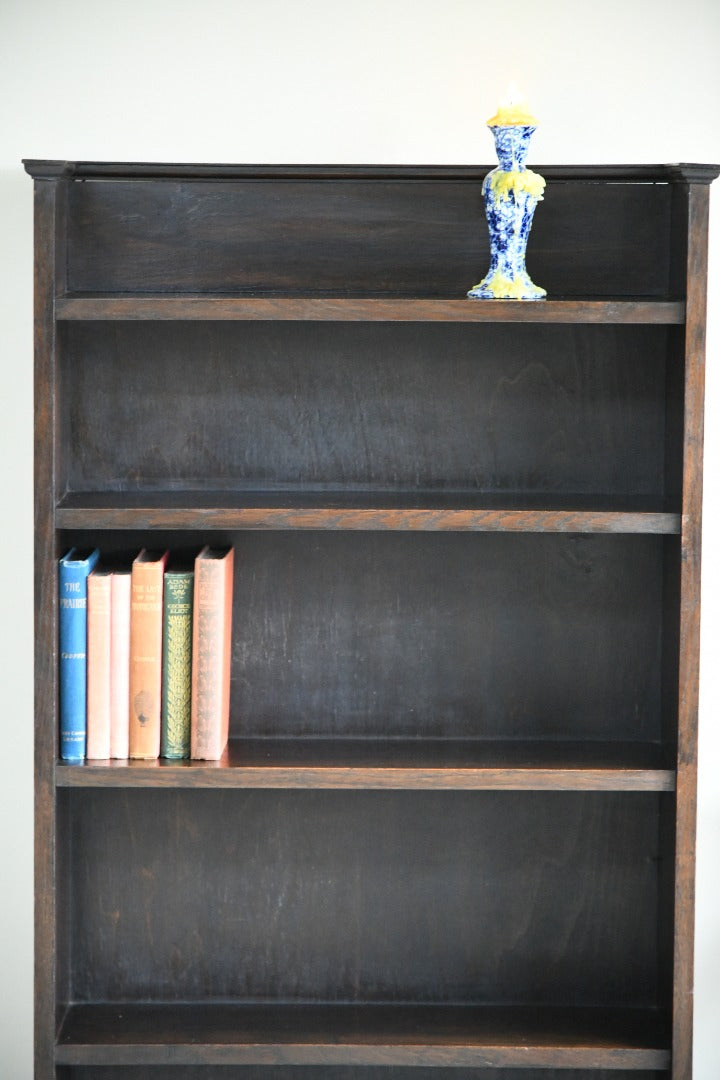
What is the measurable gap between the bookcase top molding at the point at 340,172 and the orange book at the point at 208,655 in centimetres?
61

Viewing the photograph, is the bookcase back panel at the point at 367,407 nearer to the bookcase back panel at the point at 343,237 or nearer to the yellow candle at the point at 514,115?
the bookcase back panel at the point at 343,237

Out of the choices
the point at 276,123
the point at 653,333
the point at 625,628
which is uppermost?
the point at 276,123

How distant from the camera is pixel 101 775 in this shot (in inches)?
74.6

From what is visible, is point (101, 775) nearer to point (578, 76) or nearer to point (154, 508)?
point (154, 508)

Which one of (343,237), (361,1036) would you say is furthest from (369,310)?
(361,1036)

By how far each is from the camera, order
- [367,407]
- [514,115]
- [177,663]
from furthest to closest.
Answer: [367,407] → [177,663] → [514,115]

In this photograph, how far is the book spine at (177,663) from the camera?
193cm

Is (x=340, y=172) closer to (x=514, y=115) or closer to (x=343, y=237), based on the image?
(x=343, y=237)

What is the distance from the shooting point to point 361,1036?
1969 mm

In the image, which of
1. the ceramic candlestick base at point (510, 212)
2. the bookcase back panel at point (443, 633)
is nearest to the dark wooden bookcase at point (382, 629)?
the bookcase back panel at point (443, 633)

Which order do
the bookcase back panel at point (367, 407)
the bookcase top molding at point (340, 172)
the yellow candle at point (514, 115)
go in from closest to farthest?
the yellow candle at point (514, 115)
the bookcase top molding at point (340, 172)
the bookcase back panel at point (367, 407)

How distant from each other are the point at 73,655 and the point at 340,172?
0.87m

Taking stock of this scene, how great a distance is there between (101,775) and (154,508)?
0.42 metres

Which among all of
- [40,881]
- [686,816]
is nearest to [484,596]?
[686,816]
